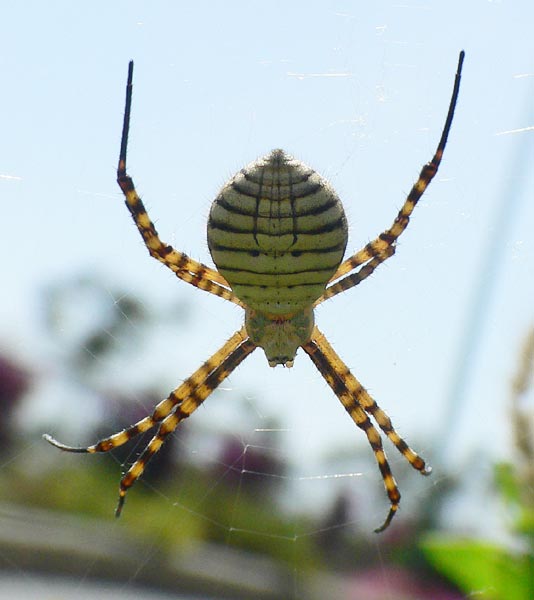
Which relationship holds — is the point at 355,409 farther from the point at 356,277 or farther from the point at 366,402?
the point at 356,277

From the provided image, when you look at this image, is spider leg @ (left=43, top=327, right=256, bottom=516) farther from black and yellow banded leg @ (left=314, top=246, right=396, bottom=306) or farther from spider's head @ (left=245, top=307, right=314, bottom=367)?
black and yellow banded leg @ (left=314, top=246, right=396, bottom=306)

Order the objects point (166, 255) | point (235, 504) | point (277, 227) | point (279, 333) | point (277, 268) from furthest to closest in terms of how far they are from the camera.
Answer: point (235, 504) < point (279, 333) < point (166, 255) < point (277, 268) < point (277, 227)

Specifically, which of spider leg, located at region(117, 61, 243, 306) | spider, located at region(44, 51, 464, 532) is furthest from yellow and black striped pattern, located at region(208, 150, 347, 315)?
spider leg, located at region(117, 61, 243, 306)

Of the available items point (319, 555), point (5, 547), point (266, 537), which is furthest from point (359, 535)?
point (5, 547)

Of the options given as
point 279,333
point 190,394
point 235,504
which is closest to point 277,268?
point 279,333

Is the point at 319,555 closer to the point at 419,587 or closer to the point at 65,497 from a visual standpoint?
the point at 65,497

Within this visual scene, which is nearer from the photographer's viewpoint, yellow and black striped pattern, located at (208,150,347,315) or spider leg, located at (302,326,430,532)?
yellow and black striped pattern, located at (208,150,347,315)

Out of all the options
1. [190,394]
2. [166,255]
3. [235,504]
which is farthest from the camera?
[235,504]
